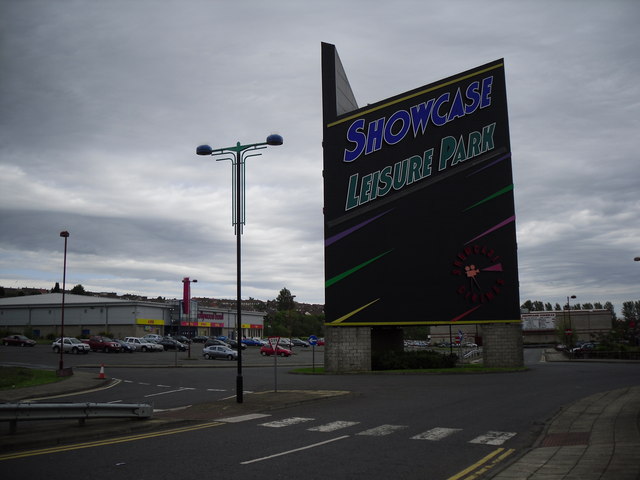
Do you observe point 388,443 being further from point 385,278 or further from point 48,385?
point 385,278

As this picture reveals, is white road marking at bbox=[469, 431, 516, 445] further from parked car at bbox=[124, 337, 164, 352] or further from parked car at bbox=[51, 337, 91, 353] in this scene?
parked car at bbox=[124, 337, 164, 352]

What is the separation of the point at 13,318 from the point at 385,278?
87.0m

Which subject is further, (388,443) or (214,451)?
(388,443)

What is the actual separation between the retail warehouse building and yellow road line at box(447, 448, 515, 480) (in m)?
→ 86.5

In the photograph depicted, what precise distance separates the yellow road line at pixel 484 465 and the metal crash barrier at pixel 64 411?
9.05 meters

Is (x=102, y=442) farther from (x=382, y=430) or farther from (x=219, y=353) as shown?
(x=219, y=353)

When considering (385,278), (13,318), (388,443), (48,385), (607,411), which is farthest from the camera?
(13,318)

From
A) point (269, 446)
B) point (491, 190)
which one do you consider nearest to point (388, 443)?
point (269, 446)

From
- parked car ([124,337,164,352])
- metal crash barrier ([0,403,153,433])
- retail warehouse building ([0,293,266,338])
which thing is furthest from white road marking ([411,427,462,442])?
retail warehouse building ([0,293,266,338])

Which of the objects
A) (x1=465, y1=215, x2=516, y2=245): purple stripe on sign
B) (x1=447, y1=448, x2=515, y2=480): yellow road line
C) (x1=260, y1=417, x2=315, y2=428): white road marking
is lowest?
(x1=260, y1=417, x2=315, y2=428): white road marking

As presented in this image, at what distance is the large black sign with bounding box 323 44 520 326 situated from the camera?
1549 inches

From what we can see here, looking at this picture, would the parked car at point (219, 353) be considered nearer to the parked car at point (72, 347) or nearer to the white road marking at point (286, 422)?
the parked car at point (72, 347)

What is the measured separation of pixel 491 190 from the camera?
4038cm

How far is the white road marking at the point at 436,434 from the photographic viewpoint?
1319cm
